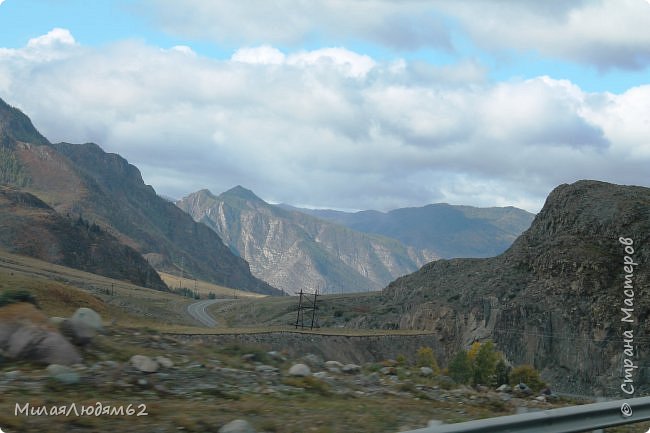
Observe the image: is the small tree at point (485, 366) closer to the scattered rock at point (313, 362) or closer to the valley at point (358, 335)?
the valley at point (358, 335)

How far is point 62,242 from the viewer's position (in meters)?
158

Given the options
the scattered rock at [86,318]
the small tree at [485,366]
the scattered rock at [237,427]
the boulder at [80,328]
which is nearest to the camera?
the scattered rock at [237,427]

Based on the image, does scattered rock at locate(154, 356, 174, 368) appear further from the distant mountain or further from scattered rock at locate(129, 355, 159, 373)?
the distant mountain

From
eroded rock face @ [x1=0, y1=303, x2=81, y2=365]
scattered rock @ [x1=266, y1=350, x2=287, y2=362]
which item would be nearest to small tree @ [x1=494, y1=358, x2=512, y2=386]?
scattered rock @ [x1=266, y1=350, x2=287, y2=362]

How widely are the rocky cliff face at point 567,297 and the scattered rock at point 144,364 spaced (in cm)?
4213

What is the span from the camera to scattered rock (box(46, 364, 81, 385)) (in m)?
10.7

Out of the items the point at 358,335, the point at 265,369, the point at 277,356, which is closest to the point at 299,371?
the point at 265,369

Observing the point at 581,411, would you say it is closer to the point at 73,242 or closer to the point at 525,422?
the point at 525,422

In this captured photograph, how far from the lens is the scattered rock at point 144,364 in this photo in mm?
12009

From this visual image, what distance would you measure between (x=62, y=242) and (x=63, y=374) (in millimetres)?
158044

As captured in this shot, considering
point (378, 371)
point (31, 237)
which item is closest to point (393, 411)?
point (378, 371)

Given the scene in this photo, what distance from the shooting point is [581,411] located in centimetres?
895

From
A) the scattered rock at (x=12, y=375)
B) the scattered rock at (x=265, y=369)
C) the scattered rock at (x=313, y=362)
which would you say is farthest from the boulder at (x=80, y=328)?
the scattered rock at (x=313, y=362)

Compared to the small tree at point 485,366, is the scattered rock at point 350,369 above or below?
above
